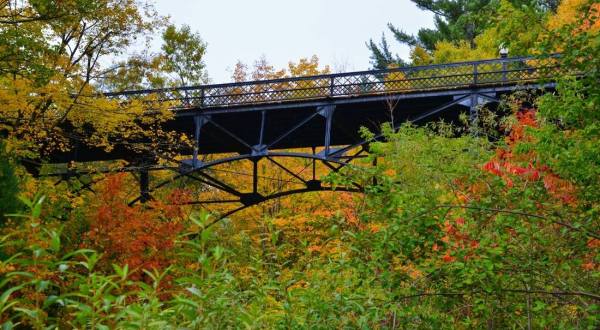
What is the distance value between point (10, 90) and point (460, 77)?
11224 millimetres

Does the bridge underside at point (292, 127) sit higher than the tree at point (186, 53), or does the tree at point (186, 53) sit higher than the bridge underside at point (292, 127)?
the tree at point (186, 53)

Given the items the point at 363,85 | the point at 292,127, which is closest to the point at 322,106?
the point at 363,85

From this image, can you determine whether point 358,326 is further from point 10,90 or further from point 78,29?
point 78,29

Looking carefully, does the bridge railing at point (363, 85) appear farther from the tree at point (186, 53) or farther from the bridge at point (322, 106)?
the tree at point (186, 53)

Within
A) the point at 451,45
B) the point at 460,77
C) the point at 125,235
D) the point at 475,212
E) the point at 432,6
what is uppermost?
the point at 432,6

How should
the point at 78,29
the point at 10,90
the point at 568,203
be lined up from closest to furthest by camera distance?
the point at 568,203, the point at 10,90, the point at 78,29

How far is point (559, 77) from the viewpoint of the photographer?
6473 millimetres

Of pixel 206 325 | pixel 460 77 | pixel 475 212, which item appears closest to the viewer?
pixel 206 325

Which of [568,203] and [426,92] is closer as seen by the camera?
[568,203]

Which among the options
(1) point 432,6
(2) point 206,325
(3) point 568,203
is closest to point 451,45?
(1) point 432,6

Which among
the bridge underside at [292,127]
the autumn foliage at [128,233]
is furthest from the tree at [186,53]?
the autumn foliage at [128,233]

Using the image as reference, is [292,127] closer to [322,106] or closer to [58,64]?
[322,106]

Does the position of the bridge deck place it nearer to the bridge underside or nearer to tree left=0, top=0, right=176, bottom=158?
the bridge underside

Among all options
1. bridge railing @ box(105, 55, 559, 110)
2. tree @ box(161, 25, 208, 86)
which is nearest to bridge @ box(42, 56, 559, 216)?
bridge railing @ box(105, 55, 559, 110)
